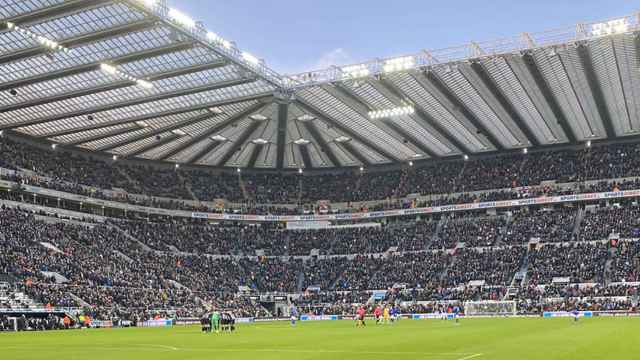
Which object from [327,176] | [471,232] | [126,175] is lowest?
[471,232]

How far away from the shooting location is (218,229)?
95812 millimetres

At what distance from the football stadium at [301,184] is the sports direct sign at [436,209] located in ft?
0.83

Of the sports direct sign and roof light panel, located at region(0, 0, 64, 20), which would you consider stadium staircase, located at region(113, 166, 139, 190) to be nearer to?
the sports direct sign

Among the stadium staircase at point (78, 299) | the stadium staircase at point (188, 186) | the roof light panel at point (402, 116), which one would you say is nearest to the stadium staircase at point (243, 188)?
the stadium staircase at point (188, 186)

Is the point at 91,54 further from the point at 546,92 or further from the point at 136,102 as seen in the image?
the point at 546,92

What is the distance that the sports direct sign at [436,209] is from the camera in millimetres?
80750

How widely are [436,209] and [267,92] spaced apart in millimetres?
33905

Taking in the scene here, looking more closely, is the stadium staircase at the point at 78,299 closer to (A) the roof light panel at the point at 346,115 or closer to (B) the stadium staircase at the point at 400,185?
(A) the roof light panel at the point at 346,115

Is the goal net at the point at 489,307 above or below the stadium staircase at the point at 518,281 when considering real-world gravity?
below

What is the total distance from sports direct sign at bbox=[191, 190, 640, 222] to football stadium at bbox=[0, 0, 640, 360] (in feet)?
0.83

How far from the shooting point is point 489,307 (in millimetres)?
70000

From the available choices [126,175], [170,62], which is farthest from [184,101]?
[126,175]

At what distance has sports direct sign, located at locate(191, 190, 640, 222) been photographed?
8075cm

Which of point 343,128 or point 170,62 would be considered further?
point 343,128
